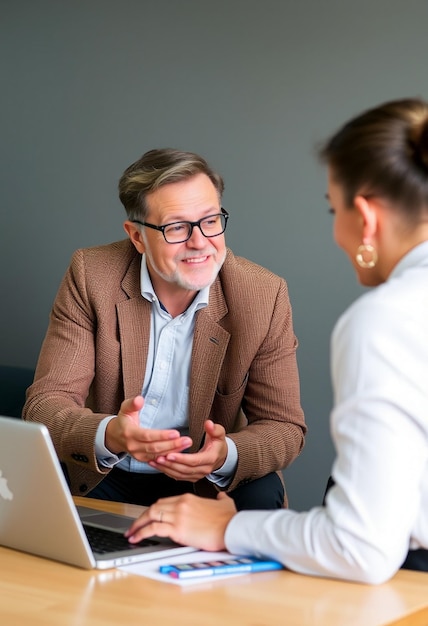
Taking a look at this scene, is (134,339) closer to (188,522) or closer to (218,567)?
(188,522)

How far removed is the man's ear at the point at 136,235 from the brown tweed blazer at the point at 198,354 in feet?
0.25

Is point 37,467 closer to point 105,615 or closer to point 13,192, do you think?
point 105,615

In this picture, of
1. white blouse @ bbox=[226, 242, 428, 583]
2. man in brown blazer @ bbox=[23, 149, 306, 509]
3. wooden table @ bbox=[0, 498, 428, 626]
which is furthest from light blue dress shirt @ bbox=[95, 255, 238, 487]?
white blouse @ bbox=[226, 242, 428, 583]

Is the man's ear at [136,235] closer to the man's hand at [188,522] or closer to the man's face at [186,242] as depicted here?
the man's face at [186,242]

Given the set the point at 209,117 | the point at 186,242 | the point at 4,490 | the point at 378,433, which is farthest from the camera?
the point at 209,117

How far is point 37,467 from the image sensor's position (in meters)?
1.45

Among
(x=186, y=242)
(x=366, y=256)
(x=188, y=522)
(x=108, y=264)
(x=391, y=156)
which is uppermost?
(x=391, y=156)

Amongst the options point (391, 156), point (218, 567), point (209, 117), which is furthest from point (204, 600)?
point (209, 117)

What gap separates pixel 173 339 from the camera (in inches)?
108

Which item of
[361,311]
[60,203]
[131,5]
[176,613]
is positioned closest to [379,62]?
[131,5]

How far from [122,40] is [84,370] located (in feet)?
5.95

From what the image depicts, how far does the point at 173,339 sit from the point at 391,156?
4.73 ft

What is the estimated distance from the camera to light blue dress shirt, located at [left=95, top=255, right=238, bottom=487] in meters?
2.74

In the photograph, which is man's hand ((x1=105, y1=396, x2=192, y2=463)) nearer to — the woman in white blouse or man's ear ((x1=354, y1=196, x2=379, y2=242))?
the woman in white blouse
